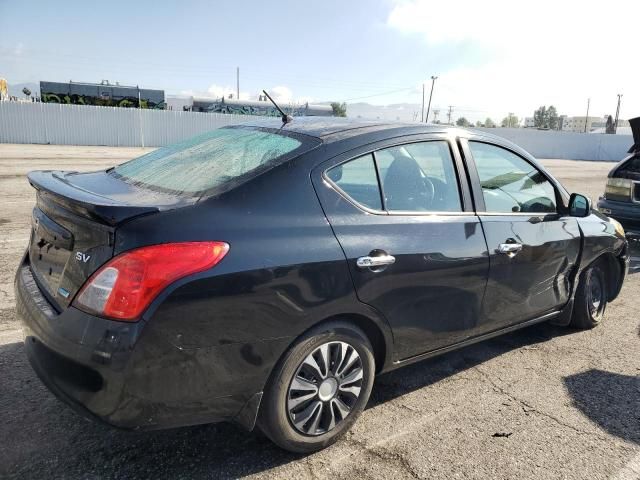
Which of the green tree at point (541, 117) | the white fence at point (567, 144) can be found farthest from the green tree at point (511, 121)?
the white fence at point (567, 144)

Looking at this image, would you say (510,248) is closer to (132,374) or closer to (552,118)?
(132,374)

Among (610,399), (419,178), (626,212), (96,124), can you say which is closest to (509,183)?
(419,178)

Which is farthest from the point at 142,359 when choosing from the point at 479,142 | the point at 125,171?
the point at 479,142

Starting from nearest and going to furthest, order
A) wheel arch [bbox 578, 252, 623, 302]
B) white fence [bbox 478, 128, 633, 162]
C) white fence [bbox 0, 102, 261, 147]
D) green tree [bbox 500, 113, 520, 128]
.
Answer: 1. wheel arch [bbox 578, 252, 623, 302]
2. white fence [bbox 0, 102, 261, 147]
3. white fence [bbox 478, 128, 633, 162]
4. green tree [bbox 500, 113, 520, 128]

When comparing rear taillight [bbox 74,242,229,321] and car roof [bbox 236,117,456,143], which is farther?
car roof [bbox 236,117,456,143]

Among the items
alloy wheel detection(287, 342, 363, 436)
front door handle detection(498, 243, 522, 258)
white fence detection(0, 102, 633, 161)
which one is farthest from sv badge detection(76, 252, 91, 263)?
white fence detection(0, 102, 633, 161)

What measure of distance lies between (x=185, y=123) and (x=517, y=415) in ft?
101

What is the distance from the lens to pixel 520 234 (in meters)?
3.33

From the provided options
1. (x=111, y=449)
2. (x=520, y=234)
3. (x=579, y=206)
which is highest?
(x=579, y=206)

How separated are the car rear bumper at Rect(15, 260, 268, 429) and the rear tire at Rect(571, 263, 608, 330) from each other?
3041mm

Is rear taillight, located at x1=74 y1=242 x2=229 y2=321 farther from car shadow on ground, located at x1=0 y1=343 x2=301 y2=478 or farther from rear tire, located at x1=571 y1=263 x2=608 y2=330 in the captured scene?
rear tire, located at x1=571 y1=263 x2=608 y2=330

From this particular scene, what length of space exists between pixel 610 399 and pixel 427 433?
54.2 inches

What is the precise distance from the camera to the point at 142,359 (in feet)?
6.48

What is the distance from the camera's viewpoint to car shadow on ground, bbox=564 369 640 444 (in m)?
2.99
